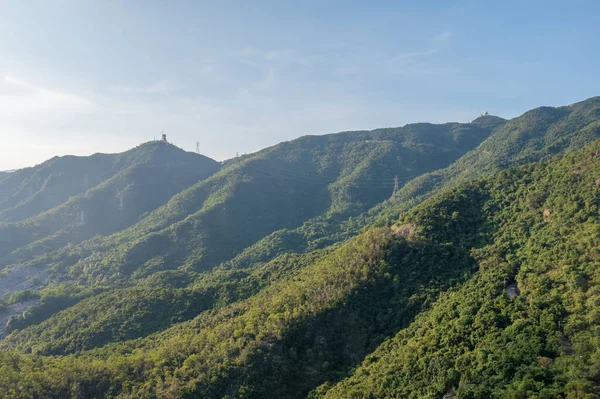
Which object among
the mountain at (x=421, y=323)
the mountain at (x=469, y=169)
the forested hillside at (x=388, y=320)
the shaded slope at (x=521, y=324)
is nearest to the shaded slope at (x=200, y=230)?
the mountain at (x=469, y=169)

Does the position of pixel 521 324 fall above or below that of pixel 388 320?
above

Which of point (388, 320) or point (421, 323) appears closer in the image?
point (421, 323)

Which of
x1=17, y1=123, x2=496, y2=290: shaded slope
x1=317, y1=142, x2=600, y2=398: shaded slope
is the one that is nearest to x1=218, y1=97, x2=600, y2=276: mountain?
x1=17, y1=123, x2=496, y2=290: shaded slope

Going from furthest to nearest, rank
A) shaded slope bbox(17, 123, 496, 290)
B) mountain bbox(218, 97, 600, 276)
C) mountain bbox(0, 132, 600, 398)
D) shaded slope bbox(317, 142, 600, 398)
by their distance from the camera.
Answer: shaded slope bbox(17, 123, 496, 290) → mountain bbox(218, 97, 600, 276) → mountain bbox(0, 132, 600, 398) → shaded slope bbox(317, 142, 600, 398)

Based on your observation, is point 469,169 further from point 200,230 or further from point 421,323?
point 421,323

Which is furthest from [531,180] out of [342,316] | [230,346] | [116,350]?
[116,350]

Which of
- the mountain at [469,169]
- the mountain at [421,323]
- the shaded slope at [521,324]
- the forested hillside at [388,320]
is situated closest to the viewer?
the shaded slope at [521,324]

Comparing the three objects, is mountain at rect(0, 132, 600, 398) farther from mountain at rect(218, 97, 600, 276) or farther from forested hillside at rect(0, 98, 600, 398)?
mountain at rect(218, 97, 600, 276)

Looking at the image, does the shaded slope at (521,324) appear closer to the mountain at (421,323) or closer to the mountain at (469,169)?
the mountain at (421,323)

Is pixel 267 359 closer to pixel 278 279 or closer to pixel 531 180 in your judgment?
pixel 278 279

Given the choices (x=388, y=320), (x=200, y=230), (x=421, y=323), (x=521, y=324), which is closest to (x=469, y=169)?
(x=200, y=230)

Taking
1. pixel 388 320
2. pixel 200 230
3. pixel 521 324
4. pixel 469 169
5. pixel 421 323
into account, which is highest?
pixel 469 169
